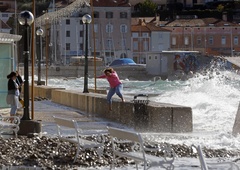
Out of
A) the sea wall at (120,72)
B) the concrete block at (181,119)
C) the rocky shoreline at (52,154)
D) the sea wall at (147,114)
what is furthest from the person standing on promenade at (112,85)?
the sea wall at (120,72)

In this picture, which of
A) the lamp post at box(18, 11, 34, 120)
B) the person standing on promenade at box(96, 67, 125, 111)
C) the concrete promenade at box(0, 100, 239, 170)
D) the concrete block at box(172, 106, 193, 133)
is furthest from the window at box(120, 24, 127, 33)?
the lamp post at box(18, 11, 34, 120)

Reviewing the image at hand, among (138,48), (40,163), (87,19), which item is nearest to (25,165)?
(40,163)

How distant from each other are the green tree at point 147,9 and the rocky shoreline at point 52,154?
6648 inches

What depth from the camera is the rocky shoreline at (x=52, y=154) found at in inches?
595

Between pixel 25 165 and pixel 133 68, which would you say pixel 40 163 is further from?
pixel 133 68

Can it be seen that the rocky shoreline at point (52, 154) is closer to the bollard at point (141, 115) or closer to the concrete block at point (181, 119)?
the concrete block at point (181, 119)

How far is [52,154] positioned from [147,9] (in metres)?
173

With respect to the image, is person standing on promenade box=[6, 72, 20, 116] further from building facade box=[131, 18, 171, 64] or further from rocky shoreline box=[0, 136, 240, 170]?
building facade box=[131, 18, 171, 64]

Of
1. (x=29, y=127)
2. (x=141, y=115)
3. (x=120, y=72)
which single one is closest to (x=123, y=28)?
(x=120, y=72)

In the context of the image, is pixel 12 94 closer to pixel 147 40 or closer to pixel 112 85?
pixel 112 85

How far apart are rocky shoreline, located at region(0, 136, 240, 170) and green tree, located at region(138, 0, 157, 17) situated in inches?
6648

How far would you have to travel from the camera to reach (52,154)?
15.9 m

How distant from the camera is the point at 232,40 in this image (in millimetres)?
144000

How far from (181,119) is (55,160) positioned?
6.77 m
